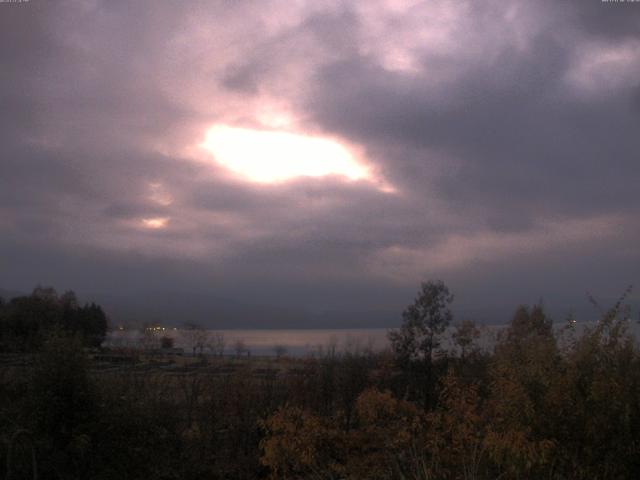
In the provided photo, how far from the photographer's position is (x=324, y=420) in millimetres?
14352

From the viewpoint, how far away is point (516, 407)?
37.5 ft

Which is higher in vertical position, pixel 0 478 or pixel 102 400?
pixel 102 400

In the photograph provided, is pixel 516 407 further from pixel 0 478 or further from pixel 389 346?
pixel 389 346

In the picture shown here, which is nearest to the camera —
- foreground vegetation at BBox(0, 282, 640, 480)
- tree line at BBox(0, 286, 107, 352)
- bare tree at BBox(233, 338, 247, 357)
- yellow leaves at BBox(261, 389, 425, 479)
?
foreground vegetation at BBox(0, 282, 640, 480)

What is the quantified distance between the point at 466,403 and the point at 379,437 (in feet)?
6.24

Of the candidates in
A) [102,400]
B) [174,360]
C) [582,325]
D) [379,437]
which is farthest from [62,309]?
[582,325]

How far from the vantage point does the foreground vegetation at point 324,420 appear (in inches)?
441

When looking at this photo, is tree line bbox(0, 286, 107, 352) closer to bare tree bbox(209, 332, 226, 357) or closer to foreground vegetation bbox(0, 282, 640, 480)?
bare tree bbox(209, 332, 226, 357)

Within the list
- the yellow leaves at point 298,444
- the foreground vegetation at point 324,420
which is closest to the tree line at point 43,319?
the foreground vegetation at point 324,420

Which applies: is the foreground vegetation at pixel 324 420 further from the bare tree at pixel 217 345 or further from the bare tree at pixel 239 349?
the bare tree at pixel 217 345

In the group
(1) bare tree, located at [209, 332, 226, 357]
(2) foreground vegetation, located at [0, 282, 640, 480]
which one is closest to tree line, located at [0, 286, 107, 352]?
(1) bare tree, located at [209, 332, 226, 357]

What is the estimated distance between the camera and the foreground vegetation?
36.8 feet

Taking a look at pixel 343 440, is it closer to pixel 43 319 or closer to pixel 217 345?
pixel 217 345

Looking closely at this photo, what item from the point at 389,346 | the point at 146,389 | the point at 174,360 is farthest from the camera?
the point at 174,360
